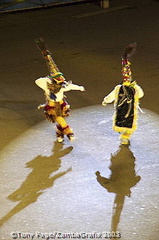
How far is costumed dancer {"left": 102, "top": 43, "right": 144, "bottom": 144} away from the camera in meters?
7.30

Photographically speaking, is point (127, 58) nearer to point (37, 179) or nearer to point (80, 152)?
point (80, 152)

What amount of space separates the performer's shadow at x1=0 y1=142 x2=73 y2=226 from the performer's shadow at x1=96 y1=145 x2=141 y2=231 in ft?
1.96

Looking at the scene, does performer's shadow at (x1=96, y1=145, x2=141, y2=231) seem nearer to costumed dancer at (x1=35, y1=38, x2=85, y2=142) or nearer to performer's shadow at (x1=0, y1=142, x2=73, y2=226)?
performer's shadow at (x1=0, y1=142, x2=73, y2=226)

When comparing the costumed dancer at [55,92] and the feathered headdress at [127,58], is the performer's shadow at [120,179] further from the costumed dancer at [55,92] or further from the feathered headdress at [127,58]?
the feathered headdress at [127,58]

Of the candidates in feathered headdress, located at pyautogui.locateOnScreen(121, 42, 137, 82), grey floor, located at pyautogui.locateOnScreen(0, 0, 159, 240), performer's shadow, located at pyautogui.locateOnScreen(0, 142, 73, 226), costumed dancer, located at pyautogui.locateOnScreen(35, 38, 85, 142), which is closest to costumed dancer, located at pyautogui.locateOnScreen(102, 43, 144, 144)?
feathered headdress, located at pyautogui.locateOnScreen(121, 42, 137, 82)

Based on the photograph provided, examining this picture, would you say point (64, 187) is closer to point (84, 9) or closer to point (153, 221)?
point (153, 221)

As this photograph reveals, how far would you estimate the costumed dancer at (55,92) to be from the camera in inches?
292

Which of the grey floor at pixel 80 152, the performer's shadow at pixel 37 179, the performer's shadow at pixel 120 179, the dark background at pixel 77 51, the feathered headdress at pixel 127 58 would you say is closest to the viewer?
the grey floor at pixel 80 152

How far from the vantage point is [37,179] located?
6.97 metres

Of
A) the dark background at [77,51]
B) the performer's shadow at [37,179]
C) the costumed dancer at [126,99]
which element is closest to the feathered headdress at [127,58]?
the costumed dancer at [126,99]

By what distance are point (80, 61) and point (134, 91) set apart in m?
3.92

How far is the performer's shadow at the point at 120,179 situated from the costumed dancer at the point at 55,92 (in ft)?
2.56

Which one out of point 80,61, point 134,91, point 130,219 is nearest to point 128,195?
point 130,219

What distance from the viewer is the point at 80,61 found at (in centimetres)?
1117
